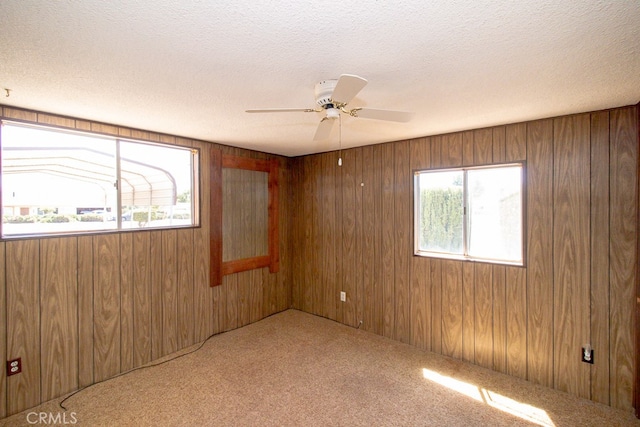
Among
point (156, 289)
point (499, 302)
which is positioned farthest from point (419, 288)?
point (156, 289)

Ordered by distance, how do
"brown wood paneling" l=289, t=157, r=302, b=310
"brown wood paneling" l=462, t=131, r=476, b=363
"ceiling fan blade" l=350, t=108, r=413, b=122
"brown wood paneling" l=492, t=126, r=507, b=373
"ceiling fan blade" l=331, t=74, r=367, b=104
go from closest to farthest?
1. "ceiling fan blade" l=331, t=74, r=367, b=104
2. "ceiling fan blade" l=350, t=108, r=413, b=122
3. "brown wood paneling" l=492, t=126, r=507, b=373
4. "brown wood paneling" l=462, t=131, r=476, b=363
5. "brown wood paneling" l=289, t=157, r=302, b=310

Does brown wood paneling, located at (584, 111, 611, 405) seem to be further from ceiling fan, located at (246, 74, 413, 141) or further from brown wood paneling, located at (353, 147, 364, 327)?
brown wood paneling, located at (353, 147, 364, 327)

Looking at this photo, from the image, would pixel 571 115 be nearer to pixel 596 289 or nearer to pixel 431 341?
pixel 596 289

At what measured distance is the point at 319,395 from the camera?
94.9 inches

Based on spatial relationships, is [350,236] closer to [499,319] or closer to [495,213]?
[495,213]

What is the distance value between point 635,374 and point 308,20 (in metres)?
3.29

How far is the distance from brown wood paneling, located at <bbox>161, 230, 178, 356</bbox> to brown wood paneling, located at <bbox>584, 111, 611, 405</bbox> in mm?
3851

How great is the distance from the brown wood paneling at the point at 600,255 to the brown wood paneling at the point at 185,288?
3775mm

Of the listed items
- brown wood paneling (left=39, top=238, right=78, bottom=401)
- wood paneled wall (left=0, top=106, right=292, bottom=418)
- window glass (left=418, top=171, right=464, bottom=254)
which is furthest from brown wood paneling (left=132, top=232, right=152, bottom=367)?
window glass (left=418, top=171, right=464, bottom=254)

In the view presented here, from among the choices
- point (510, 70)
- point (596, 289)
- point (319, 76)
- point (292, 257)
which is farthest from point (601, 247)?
point (292, 257)

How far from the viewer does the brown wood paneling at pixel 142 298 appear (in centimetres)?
283

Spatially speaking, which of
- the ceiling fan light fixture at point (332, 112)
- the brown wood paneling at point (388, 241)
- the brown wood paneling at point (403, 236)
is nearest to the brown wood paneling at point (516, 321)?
the brown wood paneling at point (403, 236)

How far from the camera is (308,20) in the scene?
1.18 metres

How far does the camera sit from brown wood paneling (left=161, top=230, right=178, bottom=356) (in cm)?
306
